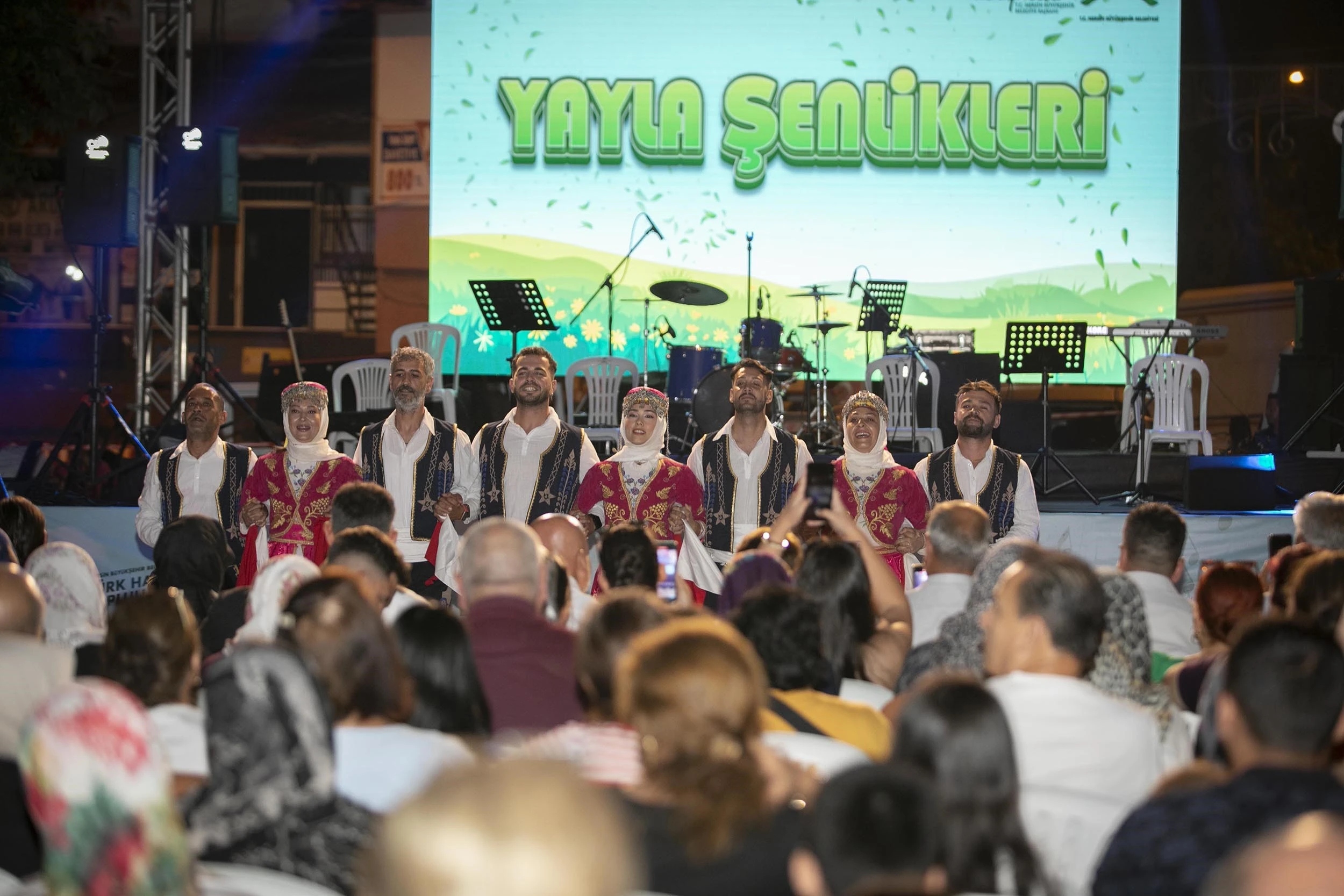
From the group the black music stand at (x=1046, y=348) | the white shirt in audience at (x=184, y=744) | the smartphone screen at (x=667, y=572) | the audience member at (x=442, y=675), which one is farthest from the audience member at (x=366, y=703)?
the black music stand at (x=1046, y=348)

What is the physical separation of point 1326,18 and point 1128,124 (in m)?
4.06

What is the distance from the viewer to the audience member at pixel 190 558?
414 centimetres

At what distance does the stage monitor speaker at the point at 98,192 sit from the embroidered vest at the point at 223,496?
265cm

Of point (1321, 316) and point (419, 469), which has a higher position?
point (1321, 316)

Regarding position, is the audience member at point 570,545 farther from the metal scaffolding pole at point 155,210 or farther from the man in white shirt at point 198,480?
the metal scaffolding pole at point 155,210

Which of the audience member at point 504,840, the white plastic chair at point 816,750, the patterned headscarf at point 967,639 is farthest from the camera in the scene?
the patterned headscarf at point 967,639

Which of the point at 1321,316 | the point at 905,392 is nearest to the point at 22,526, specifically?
the point at 905,392

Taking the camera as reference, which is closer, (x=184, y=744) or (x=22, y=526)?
(x=184, y=744)

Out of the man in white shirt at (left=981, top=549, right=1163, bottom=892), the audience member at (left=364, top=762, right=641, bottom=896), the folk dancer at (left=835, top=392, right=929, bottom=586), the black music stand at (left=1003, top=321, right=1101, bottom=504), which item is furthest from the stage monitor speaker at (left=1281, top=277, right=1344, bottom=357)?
the audience member at (left=364, top=762, right=641, bottom=896)

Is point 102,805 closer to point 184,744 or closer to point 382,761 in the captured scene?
point 382,761

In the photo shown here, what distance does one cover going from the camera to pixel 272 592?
3107mm

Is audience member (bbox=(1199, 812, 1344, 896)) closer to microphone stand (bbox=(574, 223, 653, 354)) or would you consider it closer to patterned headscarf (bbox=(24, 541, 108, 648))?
patterned headscarf (bbox=(24, 541, 108, 648))

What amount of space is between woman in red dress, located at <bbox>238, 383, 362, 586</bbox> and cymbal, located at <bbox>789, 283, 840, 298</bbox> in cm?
501

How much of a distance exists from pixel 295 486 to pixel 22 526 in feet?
4.44
